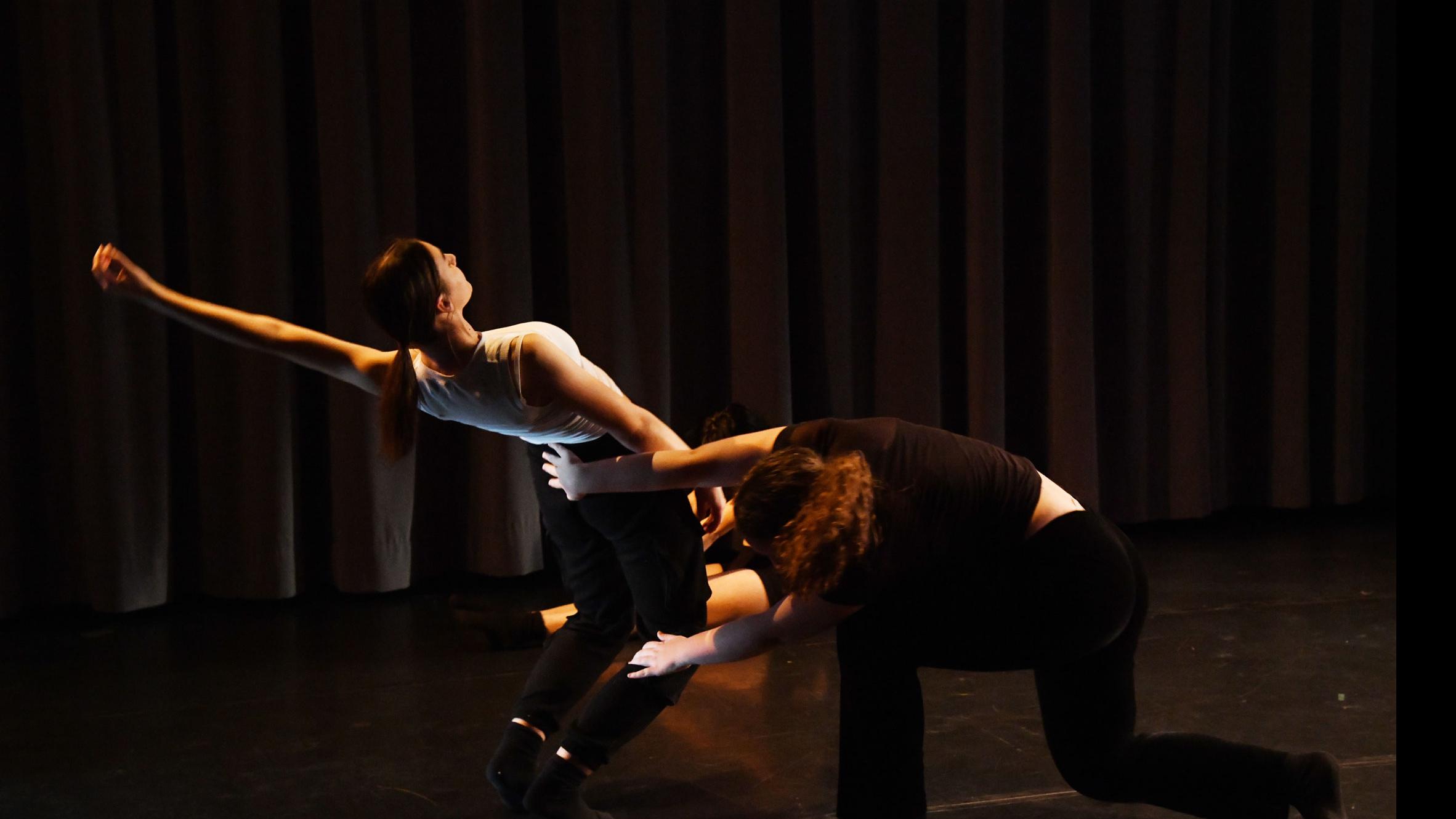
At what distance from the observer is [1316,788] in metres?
1.95

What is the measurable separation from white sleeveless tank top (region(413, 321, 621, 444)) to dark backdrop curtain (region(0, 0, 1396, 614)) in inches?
68.4

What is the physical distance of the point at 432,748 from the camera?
275 cm

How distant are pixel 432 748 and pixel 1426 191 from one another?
2278mm

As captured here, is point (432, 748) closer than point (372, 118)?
Yes

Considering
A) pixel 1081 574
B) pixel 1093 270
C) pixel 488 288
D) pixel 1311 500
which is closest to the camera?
pixel 1081 574

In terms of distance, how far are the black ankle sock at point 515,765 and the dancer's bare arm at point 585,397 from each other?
0.56 m

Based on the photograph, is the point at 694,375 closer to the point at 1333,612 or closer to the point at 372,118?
the point at 372,118

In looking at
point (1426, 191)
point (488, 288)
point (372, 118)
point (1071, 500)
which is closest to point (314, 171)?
point (372, 118)

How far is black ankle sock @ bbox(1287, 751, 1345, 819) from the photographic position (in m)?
1.95

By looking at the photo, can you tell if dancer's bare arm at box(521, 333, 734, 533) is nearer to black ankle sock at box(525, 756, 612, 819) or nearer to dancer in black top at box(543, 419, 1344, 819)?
dancer in black top at box(543, 419, 1344, 819)

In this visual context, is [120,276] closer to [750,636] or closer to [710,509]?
Result: [710,509]

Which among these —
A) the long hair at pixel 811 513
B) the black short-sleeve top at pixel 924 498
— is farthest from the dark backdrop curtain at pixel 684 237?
the long hair at pixel 811 513

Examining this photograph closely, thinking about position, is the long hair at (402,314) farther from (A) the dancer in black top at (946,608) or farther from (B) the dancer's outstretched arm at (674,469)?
(A) the dancer in black top at (946,608)

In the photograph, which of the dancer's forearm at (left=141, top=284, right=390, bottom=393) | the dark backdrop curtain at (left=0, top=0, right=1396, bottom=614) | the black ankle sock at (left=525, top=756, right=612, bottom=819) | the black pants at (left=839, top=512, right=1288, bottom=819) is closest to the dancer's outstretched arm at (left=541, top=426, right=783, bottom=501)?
the black pants at (left=839, top=512, right=1288, bottom=819)
